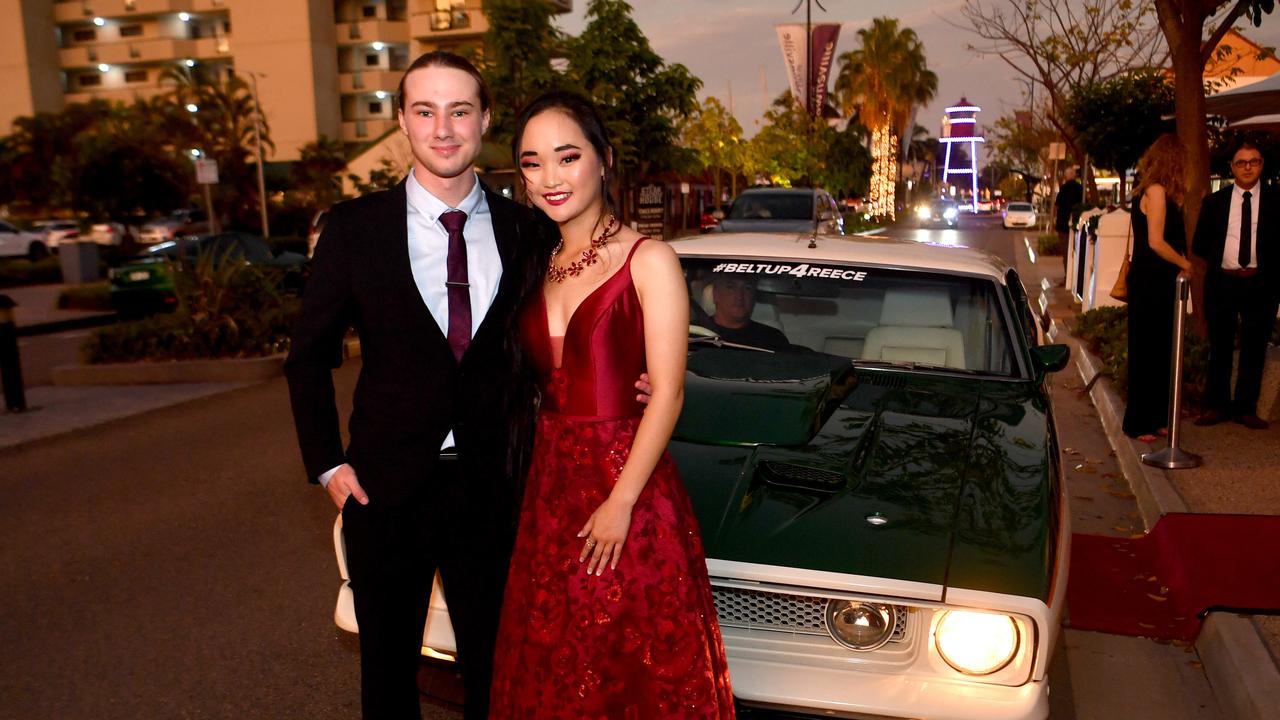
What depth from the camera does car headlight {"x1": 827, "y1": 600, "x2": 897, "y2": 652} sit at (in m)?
2.76

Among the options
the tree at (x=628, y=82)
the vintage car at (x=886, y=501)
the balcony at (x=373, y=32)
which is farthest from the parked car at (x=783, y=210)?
the balcony at (x=373, y=32)

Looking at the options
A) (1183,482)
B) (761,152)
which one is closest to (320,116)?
(761,152)

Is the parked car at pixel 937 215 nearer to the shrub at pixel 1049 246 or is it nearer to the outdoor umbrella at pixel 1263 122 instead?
the shrub at pixel 1049 246

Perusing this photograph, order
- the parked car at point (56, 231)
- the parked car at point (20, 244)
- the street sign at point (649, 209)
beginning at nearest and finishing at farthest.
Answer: the street sign at point (649, 209)
the parked car at point (20, 244)
the parked car at point (56, 231)

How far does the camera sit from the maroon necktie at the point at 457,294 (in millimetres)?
2553

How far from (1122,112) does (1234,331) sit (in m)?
14.8

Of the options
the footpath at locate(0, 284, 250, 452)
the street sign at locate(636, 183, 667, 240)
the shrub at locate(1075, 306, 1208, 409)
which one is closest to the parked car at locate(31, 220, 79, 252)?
the street sign at locate(636, 183, 667, 240)

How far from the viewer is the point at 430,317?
8.30 feet

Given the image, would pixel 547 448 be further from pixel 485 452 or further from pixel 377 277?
pixel 377 277

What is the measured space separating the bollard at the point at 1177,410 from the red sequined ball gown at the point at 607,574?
5.27 meters

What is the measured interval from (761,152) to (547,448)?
4224 cm

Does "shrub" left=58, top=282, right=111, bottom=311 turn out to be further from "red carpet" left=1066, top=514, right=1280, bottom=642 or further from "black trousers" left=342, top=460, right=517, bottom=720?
"black trousers" left=342, top=460, right=517, bottom=720

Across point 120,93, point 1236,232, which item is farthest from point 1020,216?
point 120,93

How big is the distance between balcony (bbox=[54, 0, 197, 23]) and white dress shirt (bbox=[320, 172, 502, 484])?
67.6 metres
